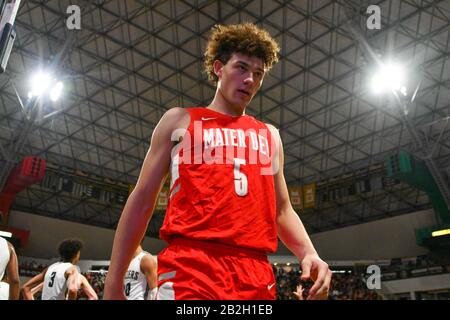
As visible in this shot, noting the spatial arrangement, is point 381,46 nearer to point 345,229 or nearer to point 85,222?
point 345,229

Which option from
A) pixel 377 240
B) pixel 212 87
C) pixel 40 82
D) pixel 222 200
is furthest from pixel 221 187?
pixel 377 240

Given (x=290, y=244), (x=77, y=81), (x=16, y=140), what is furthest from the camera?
(x=77, y=81)

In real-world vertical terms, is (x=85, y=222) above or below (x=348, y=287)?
above

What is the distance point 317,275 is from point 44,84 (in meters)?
19.8

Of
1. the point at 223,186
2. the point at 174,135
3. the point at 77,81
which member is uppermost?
the point at 77,81

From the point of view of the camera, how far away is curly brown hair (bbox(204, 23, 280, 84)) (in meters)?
2.00

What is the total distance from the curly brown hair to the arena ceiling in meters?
16.9

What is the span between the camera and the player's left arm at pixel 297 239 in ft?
5.19

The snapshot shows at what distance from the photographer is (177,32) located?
21.5 meters

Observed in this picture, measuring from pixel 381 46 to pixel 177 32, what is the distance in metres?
10.7

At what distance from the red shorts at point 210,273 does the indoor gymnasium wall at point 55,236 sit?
28607 mm

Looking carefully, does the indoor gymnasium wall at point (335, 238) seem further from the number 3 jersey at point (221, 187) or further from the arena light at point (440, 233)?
the number 3 jersey at point (221, 187)

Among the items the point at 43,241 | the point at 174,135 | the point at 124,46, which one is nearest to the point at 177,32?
the point at 124,46
